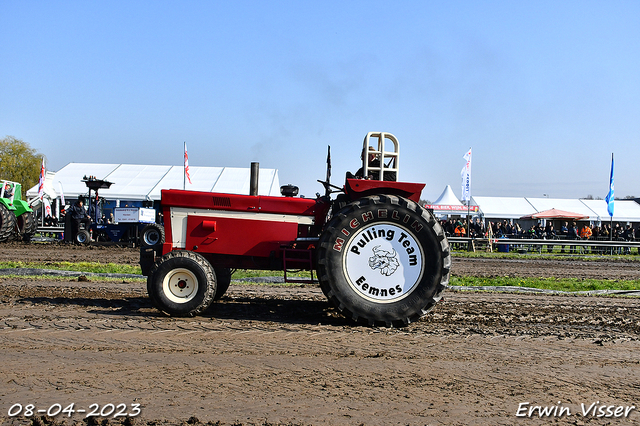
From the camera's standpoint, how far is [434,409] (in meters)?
3.41

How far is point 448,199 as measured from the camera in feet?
109

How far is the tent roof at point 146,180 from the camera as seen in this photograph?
30.3 meters

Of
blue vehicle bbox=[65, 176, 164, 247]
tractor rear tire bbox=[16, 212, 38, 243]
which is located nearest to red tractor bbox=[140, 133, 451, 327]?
blue vehicle bbox=[65, 176, 164, 247]

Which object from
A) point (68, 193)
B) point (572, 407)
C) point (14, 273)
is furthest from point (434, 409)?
point (68, 193)

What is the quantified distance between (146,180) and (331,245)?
92.5ft

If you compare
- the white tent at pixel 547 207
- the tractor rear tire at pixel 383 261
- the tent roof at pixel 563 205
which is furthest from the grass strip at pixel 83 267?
the tent roof at pixel 563 205

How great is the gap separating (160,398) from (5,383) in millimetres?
1165

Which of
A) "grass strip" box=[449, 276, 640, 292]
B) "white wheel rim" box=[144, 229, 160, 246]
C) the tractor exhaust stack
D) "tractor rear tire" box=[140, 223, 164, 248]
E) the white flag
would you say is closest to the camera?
the tractor exhaust stack

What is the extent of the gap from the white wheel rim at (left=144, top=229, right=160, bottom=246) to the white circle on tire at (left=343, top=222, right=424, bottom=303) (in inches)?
542

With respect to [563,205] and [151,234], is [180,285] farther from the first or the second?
[563,205]

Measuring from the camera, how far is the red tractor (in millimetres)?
5820

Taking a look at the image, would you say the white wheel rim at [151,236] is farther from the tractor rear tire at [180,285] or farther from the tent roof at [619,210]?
the tent roof at [619,210]

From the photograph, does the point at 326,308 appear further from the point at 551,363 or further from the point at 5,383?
the point at 5,383

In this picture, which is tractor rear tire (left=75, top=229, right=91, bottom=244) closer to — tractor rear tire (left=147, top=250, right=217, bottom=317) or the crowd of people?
tractor rear tire (left=147, top=250, right=217, bottom=317)
